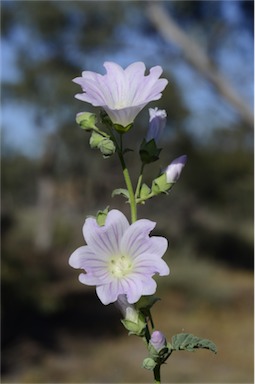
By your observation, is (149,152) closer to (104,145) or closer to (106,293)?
(104,145)

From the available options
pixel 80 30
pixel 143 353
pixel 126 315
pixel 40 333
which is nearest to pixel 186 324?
pixel 143 353

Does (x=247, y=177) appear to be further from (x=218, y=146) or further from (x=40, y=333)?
(x=40, y=333)

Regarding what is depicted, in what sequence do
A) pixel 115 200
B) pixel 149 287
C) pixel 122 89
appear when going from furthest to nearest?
pixel 115 200
pixel 122 89
pixel 149 287

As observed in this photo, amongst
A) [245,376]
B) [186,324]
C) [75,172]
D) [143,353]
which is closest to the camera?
[245,376]

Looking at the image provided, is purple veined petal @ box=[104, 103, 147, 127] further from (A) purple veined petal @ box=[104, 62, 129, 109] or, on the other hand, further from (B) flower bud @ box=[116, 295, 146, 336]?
(B) flower bud @ box=[116, 295, 146, 336]

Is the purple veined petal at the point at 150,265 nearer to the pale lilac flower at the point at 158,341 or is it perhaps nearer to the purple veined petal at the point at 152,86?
the pale lilac flower at the point at 158,341

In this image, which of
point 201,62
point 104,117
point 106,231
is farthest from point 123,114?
point 201,62

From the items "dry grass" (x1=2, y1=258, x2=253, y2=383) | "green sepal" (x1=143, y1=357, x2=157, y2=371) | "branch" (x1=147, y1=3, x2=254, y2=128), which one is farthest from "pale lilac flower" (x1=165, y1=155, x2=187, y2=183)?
"branch" (x1=147, y1=3, x2=254, y2=128)
